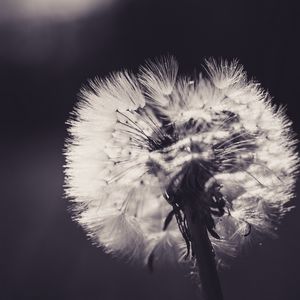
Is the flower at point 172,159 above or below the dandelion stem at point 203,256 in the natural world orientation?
above

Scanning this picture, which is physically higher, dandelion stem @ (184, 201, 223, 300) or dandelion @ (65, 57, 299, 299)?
dandelion @ (65, 57, 299, 299)

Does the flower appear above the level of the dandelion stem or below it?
above

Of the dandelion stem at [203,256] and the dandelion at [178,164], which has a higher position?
the dandelion at [178,164]

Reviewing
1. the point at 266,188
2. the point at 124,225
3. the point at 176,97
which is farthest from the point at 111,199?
the point at 266,188

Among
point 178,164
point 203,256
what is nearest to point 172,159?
point 178,164

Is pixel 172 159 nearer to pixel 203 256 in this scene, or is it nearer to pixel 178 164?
pixel 178 164
